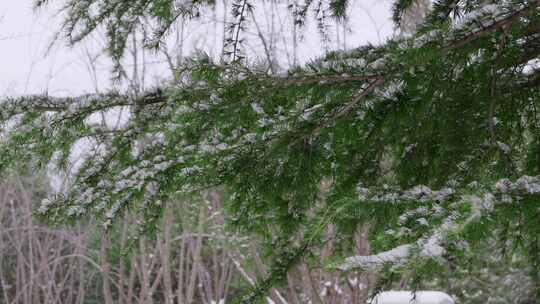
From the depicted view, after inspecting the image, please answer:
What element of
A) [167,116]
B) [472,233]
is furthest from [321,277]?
[472,233]

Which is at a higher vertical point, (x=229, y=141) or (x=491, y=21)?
(x=491, y=21)

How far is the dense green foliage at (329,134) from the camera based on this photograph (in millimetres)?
1749

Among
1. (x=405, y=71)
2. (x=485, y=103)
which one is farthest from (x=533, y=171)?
(x=405, y=71)

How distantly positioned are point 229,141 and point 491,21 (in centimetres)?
87

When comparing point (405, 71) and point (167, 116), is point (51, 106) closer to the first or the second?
point (167, 116)

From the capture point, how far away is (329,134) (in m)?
2.10

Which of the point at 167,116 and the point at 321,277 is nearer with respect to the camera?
the point at 167,116

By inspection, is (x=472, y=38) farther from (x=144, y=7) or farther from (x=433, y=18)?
(x=144, y=7)

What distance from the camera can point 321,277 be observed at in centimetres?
605

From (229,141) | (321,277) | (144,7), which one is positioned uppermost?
(144,7)

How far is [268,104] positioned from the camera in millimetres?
2066

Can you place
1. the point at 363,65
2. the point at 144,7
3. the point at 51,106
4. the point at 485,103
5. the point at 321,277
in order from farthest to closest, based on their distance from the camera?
1. the point at 321,277
2. the point at 144,7
3. the point at 485,103
4. the point at 51,106
5. the point at 363,65

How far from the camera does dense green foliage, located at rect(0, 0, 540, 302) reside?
5.74 ft

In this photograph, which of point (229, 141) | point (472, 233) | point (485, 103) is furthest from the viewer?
point (485, 103)
